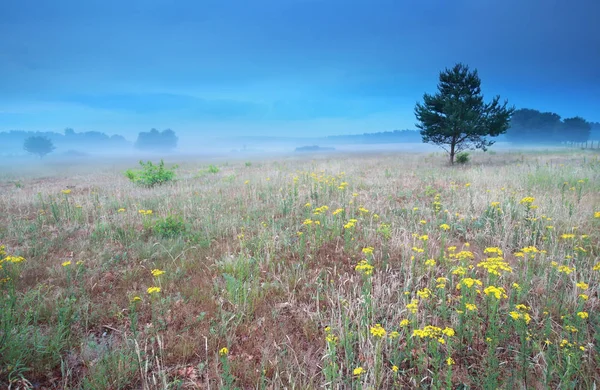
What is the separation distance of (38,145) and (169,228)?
401ft

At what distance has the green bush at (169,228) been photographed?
6.57 metres

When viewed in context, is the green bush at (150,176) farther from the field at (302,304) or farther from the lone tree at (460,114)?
the lone tree at (460,114)

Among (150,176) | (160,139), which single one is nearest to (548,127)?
(150,176)

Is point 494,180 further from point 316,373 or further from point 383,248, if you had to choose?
point 316,373

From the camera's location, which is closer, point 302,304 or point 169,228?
point 302,304

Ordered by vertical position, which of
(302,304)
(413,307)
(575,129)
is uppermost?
(575,129)

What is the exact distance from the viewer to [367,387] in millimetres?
2508

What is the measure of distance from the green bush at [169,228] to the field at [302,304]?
44mm

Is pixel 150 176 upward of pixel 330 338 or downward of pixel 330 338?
upward

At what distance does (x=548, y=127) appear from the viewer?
373ft

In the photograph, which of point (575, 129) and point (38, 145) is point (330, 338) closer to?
point (38, 145)

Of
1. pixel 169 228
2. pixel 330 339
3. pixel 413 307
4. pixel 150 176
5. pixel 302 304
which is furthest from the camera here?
pixel 150 176

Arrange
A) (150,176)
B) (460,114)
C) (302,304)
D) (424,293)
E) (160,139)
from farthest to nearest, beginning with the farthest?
(160,139) < (460,114) < (150,176) < (302,304) < (424,293)

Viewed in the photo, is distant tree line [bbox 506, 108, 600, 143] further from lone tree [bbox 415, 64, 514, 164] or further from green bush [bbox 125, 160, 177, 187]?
green bush [bbox 125, 160, 177, 187]
